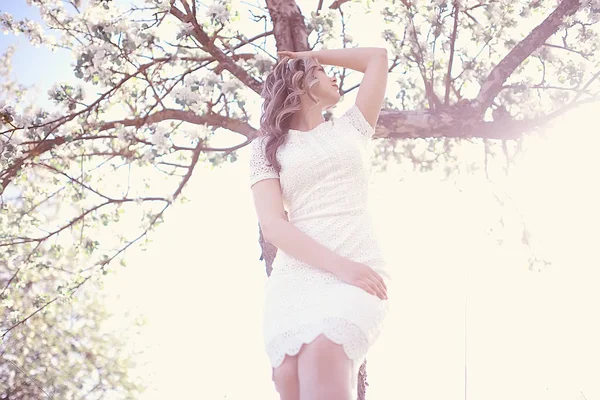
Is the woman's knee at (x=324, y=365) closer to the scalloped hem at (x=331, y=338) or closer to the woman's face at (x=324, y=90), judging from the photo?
the scalloped hem at (x=331, y=338)

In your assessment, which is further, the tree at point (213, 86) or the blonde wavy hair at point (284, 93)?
the tree at point (213, 86)

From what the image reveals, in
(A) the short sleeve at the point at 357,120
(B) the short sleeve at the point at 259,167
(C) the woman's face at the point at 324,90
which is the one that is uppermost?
(C) the woman's face at the point at 324,90

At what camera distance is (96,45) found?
14.7ft

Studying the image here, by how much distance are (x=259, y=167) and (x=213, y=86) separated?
2310mm

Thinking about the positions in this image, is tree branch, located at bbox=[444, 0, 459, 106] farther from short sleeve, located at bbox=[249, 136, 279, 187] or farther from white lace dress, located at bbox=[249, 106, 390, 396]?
short sleeve, located at bbox=[249, 136, 279, 187]

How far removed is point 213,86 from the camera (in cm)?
460

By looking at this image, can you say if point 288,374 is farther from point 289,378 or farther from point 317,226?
point 317,226

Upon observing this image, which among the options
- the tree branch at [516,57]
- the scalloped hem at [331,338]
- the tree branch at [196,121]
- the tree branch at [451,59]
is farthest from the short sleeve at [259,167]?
the tree branch at [516,57]

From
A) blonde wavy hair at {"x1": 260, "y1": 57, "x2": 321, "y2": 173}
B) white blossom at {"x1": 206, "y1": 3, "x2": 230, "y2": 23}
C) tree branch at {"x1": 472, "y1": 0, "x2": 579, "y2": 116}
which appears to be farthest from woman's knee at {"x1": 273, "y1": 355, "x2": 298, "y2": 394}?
tree branch at {"x1": 472, "y1": 0, "x2": 579, "y2": 116}

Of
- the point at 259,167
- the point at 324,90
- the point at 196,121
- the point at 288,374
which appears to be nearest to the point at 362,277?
the point at 288,374

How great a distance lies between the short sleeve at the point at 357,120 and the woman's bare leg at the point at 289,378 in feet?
3.31

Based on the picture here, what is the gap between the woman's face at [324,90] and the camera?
2.61 meters

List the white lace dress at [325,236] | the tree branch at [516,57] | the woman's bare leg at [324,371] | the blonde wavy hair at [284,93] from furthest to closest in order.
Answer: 1. the tree branch at [516,57]
2. the blonde wavy hair at [284,93]
3. the white lace dress at [325,236]
4. the woman's bare leg at [324,371]

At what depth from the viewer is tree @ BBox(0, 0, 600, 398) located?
4.61m
